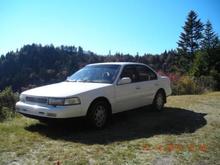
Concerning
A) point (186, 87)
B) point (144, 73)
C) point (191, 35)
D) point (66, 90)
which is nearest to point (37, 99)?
point (66, 90)

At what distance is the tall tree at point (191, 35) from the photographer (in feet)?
179

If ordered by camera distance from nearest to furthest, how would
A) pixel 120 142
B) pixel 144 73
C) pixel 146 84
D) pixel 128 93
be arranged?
1. pixel 120 142
2. pixel 128 93
3. pixel 146 84
4. pixel 144 73

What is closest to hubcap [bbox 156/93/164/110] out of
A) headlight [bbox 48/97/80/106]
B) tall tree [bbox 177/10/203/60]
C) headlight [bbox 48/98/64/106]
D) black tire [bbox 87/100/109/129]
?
black tire [bbox 87/100/109/129]

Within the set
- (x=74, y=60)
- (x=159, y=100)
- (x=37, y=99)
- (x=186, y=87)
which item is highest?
(x=74, y=60)

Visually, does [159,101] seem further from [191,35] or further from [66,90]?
[191,35]

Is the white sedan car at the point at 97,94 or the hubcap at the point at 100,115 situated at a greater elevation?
the white sedan car at the point at 97,94

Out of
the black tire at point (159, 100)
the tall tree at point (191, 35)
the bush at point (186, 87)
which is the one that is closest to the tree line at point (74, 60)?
the tall tree at point (191, 35)

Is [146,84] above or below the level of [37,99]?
above

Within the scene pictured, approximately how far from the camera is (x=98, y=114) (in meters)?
6.37

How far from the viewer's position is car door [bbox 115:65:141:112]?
6.96 meters

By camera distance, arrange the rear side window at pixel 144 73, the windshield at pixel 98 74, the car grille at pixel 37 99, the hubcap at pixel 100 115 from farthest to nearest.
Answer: the rear side window at pixel 144 73 → the windshield at pixel 98 74 → the hubcap at pixel 100 115 → the car grille at pixel 37 99

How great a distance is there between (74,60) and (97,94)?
55.0m

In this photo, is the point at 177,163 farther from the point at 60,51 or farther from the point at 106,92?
the point at 60,51

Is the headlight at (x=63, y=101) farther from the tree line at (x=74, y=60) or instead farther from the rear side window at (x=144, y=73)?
the tree line at (x=74, y=60)
